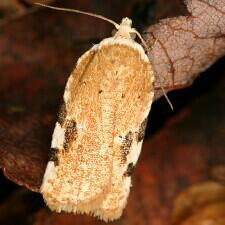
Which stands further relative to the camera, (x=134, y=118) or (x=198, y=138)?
(x=198, y=138)

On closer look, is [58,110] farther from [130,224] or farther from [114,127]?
[130,224]

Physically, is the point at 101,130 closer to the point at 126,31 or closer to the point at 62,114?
the point at 62,114

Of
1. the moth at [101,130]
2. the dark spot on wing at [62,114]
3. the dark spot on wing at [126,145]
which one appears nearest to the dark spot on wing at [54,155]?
the moth at [101,130]

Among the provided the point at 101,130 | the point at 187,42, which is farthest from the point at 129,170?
the point at 187,42

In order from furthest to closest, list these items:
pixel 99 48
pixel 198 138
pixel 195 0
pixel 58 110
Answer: pixel 198 138
pixel 58 110
pixel 99 48
pixel 195 0

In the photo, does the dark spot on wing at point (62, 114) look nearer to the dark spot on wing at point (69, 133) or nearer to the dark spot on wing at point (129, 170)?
the dark spot on wing at point (69, 133)

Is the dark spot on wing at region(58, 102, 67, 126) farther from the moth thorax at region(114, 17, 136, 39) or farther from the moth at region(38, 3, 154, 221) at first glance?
the moth thorax at region(114, 17, 136, 39)

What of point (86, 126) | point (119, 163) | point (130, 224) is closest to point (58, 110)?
point (86, 126)

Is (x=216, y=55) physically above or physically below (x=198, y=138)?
above

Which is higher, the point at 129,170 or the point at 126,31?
the point at 126,31

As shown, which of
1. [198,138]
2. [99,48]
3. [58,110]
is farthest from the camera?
[198,138]
